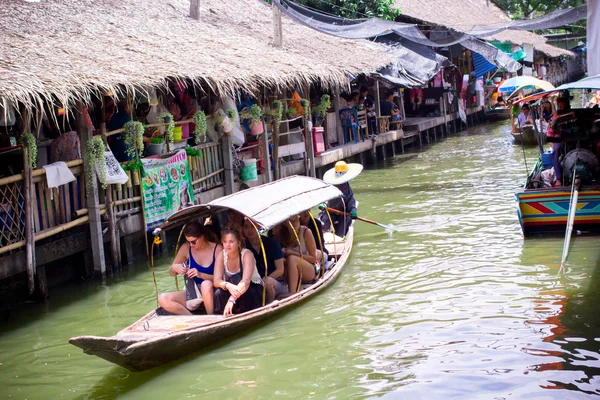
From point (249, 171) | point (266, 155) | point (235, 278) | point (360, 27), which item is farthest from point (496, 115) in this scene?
point (235, 278)

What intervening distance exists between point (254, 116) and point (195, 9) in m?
3.75

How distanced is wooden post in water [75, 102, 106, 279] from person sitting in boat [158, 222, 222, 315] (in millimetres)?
2868

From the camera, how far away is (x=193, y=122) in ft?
41.7

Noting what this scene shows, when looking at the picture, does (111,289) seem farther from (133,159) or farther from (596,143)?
(596,143)

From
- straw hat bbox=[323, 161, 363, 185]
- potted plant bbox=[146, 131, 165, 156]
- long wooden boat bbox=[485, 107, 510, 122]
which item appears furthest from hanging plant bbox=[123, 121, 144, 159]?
long wooden boat bbox=[485, 107, 510, 122]

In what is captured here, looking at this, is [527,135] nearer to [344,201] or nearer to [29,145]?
[344,201]

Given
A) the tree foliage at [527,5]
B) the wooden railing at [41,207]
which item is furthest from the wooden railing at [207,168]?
the tree foliage at [527,5]

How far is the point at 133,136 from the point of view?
10859 millimetres

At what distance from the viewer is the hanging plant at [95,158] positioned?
1026 centimetres

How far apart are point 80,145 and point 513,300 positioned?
20.2ft

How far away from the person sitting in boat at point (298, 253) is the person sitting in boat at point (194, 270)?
1202 mm

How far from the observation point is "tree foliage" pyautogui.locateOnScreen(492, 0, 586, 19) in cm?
4944

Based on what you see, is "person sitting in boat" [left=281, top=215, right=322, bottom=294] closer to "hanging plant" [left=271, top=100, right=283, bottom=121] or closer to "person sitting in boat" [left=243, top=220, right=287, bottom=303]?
"person sitting in boat" [left=243, top=220, right=287, bottom=303]

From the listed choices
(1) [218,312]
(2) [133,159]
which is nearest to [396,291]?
(1) [218,312]
